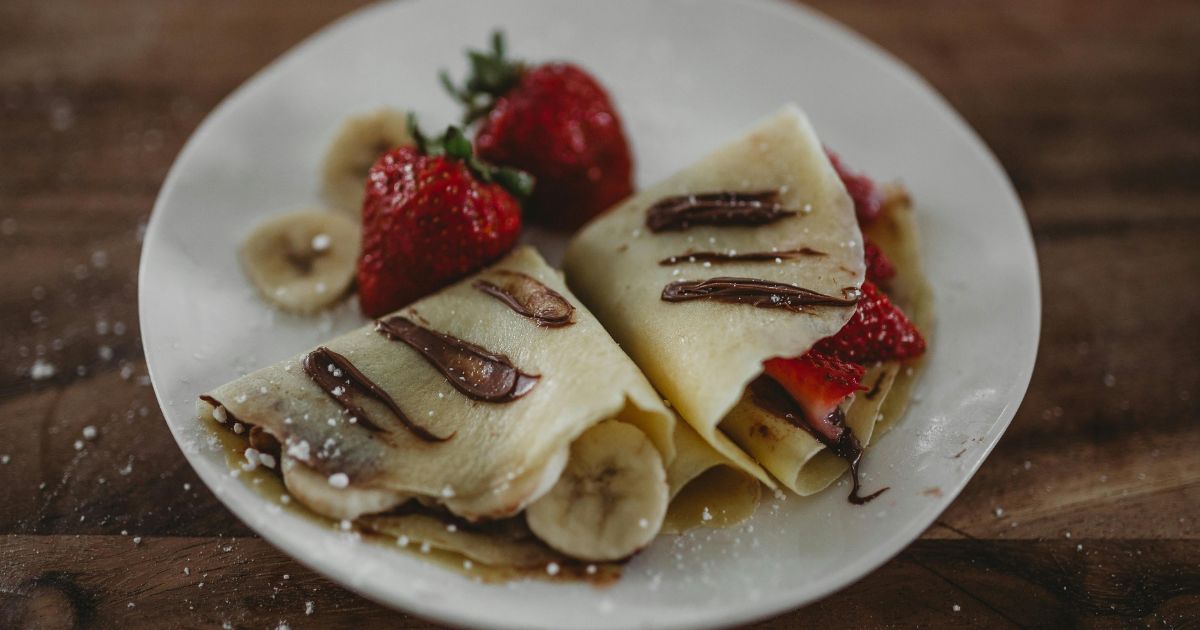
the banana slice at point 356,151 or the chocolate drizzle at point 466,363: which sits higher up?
the banana slice at point 356,151

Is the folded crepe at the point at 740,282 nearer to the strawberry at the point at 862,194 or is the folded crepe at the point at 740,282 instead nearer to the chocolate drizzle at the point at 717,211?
the chocolate drizzle at the point at 717,211

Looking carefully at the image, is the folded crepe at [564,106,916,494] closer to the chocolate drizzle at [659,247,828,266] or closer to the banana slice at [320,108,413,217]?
the chocolate drizzle at [659,247,828,266]

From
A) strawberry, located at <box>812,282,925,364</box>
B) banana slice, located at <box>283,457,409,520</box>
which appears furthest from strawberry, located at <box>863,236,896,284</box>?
banana slice, located at <box>283,457,409,520</box>

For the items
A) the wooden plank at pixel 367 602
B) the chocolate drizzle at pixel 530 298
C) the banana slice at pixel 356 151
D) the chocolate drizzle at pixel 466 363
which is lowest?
the wooden plank at pixel 367 602

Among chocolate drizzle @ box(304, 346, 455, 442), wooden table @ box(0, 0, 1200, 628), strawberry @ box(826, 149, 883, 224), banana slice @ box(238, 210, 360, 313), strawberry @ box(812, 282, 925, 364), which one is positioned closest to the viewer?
chocolate drizzle @ box(304, 346, 455, 442)

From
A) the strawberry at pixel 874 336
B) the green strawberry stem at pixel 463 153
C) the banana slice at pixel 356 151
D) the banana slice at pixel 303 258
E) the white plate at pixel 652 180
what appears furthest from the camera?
the banana slice at pixel 356 151

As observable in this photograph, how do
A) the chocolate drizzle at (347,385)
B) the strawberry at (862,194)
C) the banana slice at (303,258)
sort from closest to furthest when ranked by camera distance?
1. the chocolate drizzle at (347,385)
2. the banana slice at (303,258)
3. the strawberry at (862,194)

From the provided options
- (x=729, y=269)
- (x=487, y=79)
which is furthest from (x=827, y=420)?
(x=487, y=79)

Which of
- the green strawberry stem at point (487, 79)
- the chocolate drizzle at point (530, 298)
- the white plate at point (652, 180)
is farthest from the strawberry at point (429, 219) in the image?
the green strawberry stem at point (487, 79)

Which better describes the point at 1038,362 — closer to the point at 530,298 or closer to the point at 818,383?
the point at 818,383
